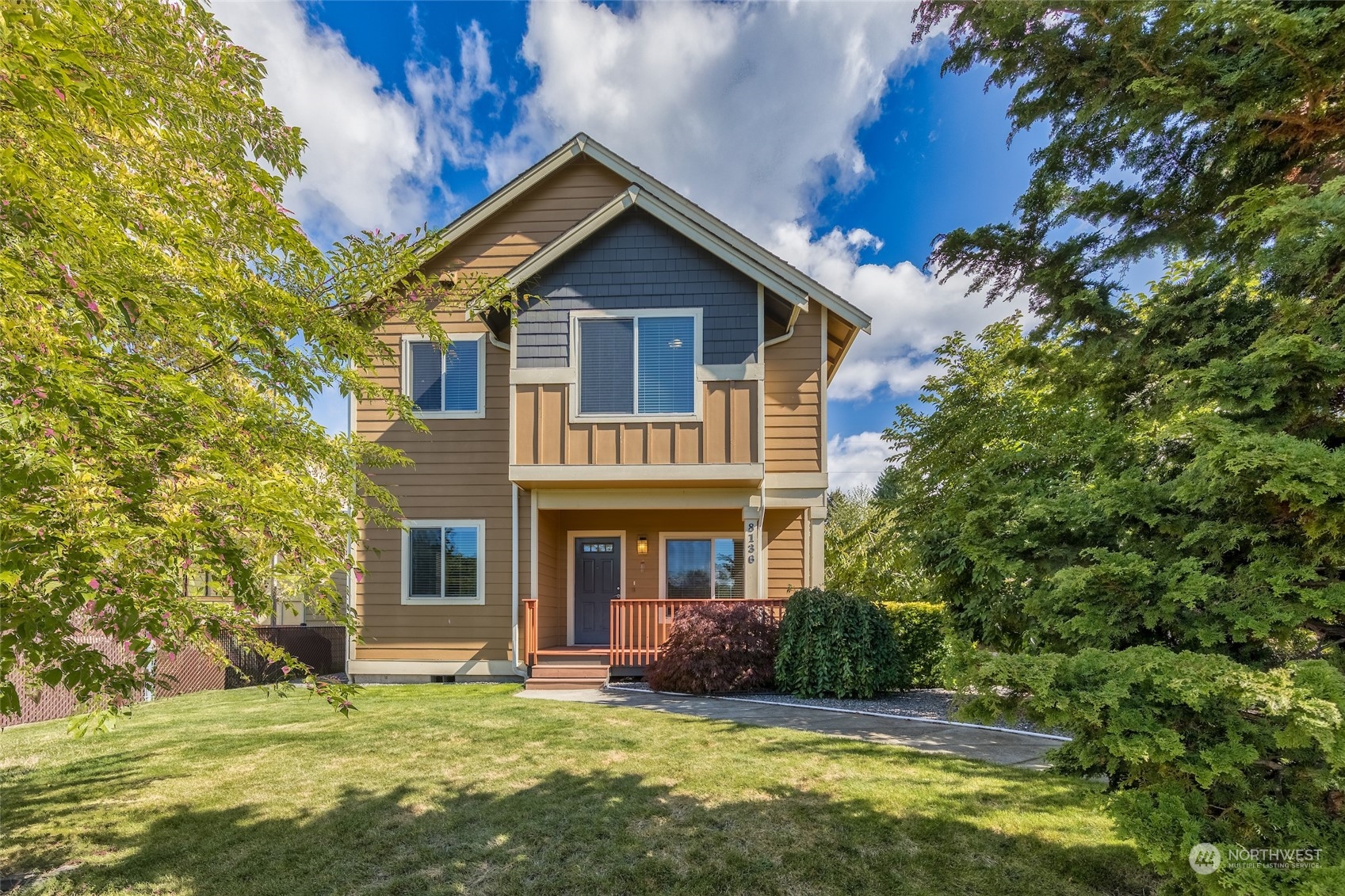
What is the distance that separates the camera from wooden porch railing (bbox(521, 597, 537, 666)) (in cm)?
972

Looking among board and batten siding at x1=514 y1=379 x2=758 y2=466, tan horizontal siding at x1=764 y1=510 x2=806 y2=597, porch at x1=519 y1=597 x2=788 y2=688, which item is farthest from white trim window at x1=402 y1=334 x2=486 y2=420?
tan horizontal siding at x1=764 y1=510 x2=806 y2=597

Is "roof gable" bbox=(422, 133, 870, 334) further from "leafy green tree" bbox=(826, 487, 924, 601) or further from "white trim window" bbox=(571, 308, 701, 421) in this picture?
"leafy green tree" bbox=(826, 487, 924, 601)

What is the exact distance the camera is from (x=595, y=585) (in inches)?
464

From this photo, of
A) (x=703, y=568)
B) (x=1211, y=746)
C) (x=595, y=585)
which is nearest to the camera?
(x=1211, y=746)

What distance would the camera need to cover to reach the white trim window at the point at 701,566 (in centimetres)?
1149

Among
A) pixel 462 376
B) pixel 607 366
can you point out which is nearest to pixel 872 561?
→ pixel 607 366

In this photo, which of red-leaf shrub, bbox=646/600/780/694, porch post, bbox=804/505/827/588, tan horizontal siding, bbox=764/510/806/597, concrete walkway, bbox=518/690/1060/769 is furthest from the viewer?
tan horizontal siding, bbox=764/510/806/597

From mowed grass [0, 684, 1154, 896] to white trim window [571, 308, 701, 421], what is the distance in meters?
4.87

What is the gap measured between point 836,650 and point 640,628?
122 inches

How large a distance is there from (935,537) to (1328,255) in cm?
204

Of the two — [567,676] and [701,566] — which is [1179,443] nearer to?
[567,676]

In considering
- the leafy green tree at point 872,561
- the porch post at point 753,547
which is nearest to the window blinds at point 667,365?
the porch post at point 753,547

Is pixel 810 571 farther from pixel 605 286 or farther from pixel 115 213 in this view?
pixel 115 213

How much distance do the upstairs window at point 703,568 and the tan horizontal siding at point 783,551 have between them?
746 mm
